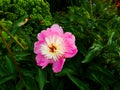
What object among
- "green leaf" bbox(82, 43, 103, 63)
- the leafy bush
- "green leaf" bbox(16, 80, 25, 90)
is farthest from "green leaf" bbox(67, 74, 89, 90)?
"green leaf" bbox(16, 80, 25, 90)

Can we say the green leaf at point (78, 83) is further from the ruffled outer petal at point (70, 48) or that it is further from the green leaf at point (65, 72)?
the ruffled outer petal at point (70, 48)

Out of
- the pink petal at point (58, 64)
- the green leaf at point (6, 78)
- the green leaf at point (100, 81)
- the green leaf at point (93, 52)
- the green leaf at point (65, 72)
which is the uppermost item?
the pink petal at point (58, 64)

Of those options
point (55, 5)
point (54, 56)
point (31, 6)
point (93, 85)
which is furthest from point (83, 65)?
point (55, 5)

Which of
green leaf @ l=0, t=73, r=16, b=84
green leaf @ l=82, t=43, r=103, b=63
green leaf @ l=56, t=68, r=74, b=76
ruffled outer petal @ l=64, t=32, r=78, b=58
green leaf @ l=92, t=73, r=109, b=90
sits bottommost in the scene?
green leaf @ l=92, t=73, r=109, b=90

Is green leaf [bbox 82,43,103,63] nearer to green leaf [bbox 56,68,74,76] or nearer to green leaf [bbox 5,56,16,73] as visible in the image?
green leaf [bbox 56,68,74,76]

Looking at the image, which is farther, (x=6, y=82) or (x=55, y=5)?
(x=55, y=5)

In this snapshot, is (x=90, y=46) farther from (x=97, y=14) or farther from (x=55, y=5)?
(x=55, y=5)

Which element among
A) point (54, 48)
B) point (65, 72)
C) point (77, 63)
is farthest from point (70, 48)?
point (77, 63)

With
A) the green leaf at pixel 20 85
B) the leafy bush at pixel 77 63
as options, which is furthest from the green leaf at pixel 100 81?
the green leaf at pixel 20 85

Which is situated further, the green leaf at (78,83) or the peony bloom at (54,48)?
the green leaf at (78,83)
